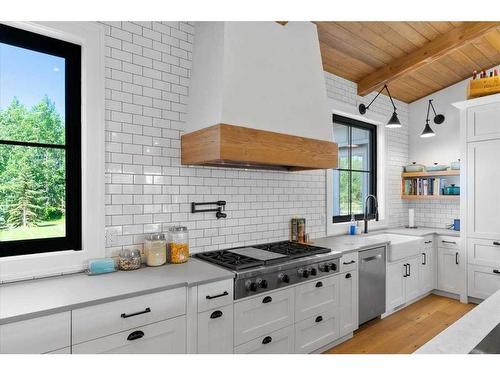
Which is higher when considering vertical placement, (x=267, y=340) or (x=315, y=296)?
(x=315, y=296)

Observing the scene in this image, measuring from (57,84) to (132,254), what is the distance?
130cm

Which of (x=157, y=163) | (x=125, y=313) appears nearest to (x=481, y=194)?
(x=157, y=163)

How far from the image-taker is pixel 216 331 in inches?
84.4

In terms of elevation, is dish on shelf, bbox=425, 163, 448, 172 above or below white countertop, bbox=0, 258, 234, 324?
above

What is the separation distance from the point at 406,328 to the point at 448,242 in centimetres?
158

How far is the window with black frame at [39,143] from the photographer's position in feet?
6.79

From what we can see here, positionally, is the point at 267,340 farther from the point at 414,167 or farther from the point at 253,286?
the point at 414,167

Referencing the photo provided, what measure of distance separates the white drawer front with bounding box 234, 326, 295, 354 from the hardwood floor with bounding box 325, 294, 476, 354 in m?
0.61

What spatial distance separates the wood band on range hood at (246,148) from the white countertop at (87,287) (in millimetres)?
830

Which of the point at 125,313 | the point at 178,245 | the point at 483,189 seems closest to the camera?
the point at 125,313

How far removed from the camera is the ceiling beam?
3373mm

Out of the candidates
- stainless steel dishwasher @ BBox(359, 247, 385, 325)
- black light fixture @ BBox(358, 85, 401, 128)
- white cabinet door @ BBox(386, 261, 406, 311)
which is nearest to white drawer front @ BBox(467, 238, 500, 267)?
white cabinet door @ BBox(386, 261, 406, 311)

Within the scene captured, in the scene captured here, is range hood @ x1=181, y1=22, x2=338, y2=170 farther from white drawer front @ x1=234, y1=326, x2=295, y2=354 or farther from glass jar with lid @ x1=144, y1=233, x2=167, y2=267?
white drawer front @ x1=234, y1=326, x2=295, y2=354
